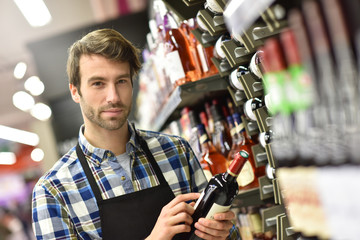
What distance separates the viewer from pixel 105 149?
184cm

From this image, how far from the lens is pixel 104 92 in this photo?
1.78 m

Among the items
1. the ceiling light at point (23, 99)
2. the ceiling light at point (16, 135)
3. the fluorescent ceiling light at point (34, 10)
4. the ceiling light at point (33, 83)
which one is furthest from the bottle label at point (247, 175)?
the ceiling light at point (16, 135)

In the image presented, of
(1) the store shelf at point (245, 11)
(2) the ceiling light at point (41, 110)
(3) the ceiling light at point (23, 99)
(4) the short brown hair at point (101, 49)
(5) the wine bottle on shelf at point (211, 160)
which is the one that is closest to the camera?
(1) the store shelf at point (245, 11)

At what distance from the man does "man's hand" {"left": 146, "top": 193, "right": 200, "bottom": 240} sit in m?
0.02

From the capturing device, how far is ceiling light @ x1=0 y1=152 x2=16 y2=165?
1989 centimetres

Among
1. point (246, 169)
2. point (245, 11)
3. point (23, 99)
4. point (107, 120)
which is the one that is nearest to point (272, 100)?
point (245, 11)

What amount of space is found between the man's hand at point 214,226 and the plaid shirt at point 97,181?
40cm

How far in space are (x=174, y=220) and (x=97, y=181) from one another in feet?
1.40

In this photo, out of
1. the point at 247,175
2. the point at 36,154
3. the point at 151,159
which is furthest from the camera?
the point at 36,154

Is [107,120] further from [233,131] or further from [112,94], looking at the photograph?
[233,131]

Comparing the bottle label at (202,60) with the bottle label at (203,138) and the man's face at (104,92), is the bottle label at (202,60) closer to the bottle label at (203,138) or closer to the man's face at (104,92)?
the bottle label at (203,138)

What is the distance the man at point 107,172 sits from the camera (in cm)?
172

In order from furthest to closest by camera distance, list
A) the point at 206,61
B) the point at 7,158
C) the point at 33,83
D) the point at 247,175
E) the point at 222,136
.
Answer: the point at 7,158 → the point at 33,83 → the point at 222,136 → the point at 206,61 → the point at 247,175

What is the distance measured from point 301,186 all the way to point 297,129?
0.10m
